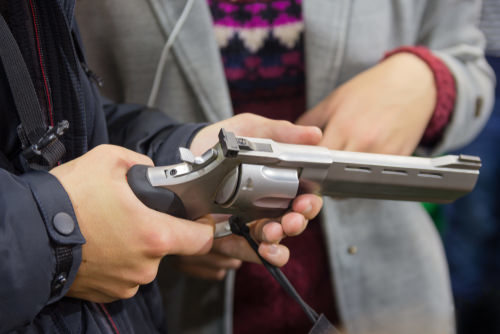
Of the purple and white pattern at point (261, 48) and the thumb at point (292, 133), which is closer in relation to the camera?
the thumb at point (292, 133)

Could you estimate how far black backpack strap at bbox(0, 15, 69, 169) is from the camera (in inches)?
12.6

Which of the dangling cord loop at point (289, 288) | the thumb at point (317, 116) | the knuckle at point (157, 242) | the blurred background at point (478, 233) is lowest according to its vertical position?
the blurred background at point (478, 233)

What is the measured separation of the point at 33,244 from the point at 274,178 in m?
0.18

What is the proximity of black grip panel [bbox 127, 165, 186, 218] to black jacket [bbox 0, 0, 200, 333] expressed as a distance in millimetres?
48

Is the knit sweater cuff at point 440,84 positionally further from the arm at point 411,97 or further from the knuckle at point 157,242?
the knuckle at point 157,242

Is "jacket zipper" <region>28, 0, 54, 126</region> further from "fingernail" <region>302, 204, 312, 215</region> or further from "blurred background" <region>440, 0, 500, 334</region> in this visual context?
"blurred background" <region>440, 0, 500, 334</region>

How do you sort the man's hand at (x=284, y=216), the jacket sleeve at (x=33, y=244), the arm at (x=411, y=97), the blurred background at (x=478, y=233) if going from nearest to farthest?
1. the jacket sleeve at (x=33, y=244)
2. the man's hand at (x=284, y=216)
3. the arm at (x=411, y=97)
4. the blurred background at (x=478, y=233)

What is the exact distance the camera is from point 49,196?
0.31 meters

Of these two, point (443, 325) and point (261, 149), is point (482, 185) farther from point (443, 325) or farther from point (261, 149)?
point (261, 149)

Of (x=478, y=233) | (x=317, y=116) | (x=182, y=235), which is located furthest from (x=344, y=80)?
(x=478, y=233)

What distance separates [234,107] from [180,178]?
227mm

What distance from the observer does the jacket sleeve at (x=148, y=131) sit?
1.42 ft

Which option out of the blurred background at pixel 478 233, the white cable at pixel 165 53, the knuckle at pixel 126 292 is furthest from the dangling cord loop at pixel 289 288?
the blurred background at pixel 478 233

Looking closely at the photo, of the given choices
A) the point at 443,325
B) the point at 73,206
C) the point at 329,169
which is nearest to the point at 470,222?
the point at 443,325
